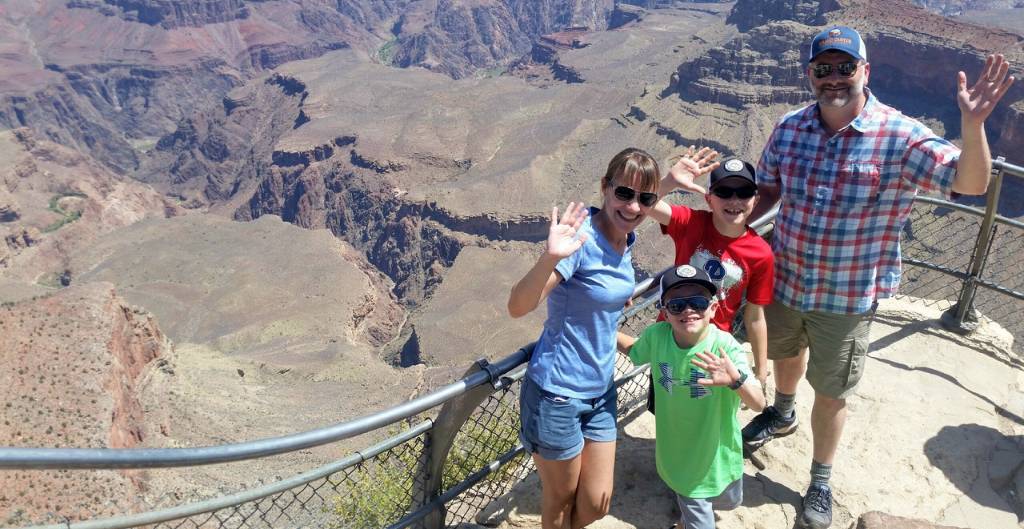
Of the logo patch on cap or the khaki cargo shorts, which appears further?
the khaki cargo shorts

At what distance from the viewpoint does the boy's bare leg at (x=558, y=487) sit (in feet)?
14.5

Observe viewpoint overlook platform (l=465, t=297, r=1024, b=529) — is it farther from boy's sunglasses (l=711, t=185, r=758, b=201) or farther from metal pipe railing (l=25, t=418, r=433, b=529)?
boy's sunglasses (l=711, t=185, r=758, b=201)

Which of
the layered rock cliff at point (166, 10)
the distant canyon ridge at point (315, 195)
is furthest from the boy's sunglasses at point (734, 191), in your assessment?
the layered rock cliff at point (166, 10)

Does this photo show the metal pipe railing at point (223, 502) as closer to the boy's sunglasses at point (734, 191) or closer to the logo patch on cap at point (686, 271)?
the logo patch on cap at point (686, 271)

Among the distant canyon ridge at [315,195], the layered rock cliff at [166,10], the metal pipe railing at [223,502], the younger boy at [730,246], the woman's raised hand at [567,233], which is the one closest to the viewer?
the metal pipe railing at [223,502]

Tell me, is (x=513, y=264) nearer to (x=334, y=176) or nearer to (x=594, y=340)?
(x=334, y=176)

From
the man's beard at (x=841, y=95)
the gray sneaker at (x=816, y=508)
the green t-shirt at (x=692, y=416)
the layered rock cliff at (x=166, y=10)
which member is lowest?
the layered rock cliff at (x=166, y=10)

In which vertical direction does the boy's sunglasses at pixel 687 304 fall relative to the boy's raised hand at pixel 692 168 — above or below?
below

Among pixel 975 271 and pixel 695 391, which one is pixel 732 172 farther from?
pixel 975 271

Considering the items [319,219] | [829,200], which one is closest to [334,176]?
[319,219]

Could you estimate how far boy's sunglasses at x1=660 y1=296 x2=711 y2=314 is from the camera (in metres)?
4.27

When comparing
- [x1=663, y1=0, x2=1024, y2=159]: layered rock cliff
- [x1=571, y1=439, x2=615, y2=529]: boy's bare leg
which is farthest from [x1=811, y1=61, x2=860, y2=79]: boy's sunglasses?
[x1=663, y1=0, x2=1024, y2=159]: layered rock cliff

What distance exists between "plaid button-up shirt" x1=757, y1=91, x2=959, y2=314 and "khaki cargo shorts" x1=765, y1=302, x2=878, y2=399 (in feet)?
0.33

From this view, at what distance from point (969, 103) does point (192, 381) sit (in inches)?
1231
